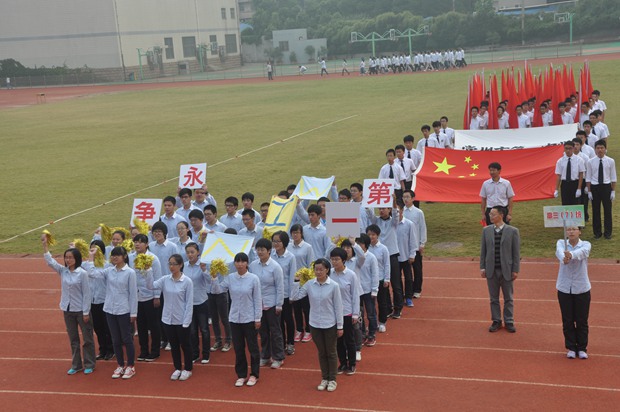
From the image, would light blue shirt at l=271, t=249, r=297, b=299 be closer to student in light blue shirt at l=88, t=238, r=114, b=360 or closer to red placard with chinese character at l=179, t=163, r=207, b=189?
student in light blue shirt at l=88, t=238, r=114, b=360

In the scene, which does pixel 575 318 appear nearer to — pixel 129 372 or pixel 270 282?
pixel 270 282

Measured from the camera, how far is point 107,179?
22.3m

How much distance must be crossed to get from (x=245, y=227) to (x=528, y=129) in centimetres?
987

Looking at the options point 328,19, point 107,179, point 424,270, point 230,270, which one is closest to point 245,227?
point 230,270

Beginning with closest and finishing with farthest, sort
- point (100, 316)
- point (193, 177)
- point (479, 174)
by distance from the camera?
point (100, 316)
point (193, 177)
point (479, 174)

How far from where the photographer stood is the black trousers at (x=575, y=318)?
8602 mm

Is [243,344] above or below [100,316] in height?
below

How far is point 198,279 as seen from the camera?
925 centimetres

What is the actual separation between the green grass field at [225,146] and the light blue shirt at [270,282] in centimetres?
539

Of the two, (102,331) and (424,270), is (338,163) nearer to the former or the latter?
(424,270)

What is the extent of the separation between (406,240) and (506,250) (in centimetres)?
155

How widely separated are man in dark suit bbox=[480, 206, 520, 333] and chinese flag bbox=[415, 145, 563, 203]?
498cm

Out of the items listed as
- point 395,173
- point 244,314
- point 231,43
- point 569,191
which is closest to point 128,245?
point 244,314

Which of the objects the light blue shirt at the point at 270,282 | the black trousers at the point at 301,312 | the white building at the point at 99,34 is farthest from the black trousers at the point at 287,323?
the white building at the point at 99,34
